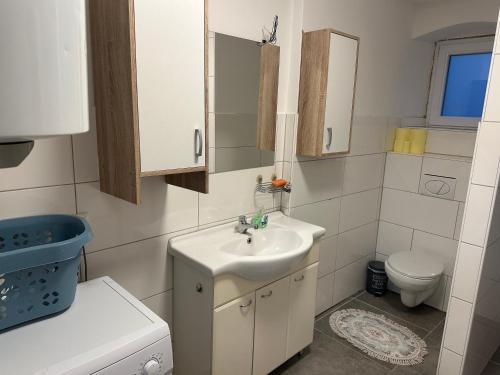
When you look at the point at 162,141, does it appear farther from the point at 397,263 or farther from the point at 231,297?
the point at 397,263

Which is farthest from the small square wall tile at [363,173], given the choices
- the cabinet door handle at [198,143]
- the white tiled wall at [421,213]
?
the cabinet door handle at [198,143]

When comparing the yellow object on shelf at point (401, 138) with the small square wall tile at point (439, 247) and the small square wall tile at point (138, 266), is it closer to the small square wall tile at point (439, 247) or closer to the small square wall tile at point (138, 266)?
the small square wall tile at point (439, 247)

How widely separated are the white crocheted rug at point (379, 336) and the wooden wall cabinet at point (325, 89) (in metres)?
1.23

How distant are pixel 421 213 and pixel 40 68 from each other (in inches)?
109

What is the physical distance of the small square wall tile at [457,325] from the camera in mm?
1628

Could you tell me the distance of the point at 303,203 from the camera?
227 centimetres

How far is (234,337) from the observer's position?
1645 millimetres

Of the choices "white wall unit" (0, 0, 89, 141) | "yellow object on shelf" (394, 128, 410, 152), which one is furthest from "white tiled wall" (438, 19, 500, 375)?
"white wall unit" (0, 0, 89, 141)

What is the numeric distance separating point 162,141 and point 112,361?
728 millimetres

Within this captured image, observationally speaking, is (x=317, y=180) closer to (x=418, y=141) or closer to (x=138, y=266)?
(x=418, y=141)

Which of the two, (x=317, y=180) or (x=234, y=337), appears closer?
(x=234, y=337)

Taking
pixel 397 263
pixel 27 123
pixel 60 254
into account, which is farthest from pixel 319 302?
pixel 27 123

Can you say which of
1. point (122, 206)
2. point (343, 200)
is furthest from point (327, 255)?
point (122, 206)

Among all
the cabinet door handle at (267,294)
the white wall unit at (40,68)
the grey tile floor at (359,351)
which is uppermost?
the white wall unit at (40,68)
